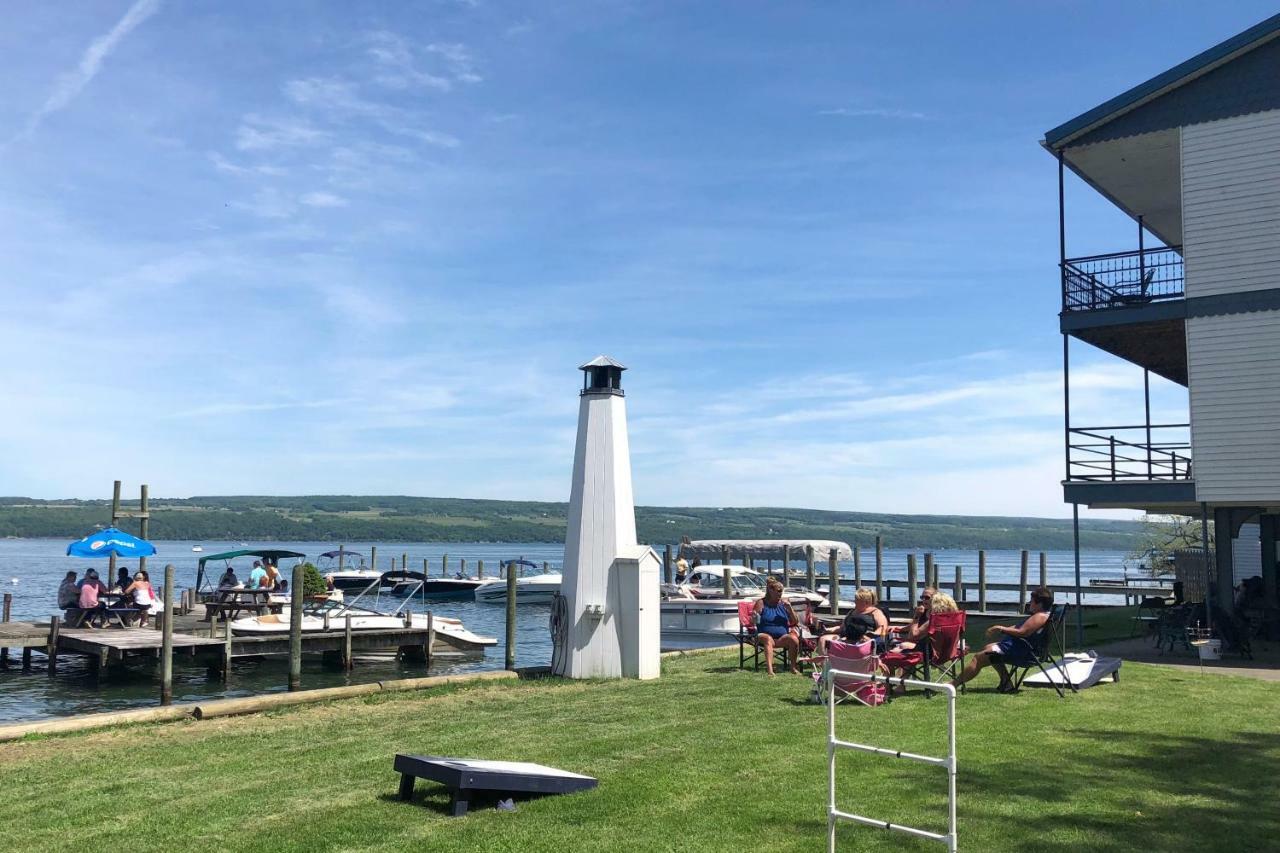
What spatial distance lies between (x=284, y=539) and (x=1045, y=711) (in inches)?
7628

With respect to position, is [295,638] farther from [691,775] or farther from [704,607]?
[704,607]

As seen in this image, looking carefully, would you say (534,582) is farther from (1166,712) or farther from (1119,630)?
(1166,712)

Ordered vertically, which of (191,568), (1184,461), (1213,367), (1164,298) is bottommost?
(191,568)

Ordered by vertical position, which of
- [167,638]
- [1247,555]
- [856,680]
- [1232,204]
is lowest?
[167,638]

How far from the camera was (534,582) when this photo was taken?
2063 inches

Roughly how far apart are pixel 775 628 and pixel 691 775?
23.3 ft

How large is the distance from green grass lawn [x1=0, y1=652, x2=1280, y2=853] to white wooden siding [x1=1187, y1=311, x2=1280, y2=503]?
5195 mm

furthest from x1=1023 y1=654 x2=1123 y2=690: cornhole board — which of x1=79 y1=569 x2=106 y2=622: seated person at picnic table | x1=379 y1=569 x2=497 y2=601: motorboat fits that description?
x1=379 y1=569 x2=497 y2=601: motorboat

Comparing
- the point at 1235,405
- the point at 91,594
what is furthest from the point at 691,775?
the point at 91,594

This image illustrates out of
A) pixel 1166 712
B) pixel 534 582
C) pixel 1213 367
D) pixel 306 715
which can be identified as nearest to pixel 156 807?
pixel 306 715

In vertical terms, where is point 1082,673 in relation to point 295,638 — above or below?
above

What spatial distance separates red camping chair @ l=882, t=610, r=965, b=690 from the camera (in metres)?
11.8

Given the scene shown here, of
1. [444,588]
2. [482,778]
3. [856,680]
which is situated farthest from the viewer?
[444,588]

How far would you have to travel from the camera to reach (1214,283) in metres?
17.2
